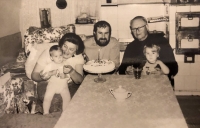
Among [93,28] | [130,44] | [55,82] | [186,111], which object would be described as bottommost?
[186,111]

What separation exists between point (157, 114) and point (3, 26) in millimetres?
2046

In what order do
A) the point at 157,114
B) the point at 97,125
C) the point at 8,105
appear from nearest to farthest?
the point at 97,125, the point at 157,114, the point at 8,105

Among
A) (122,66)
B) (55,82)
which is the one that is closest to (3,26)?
(55,82)

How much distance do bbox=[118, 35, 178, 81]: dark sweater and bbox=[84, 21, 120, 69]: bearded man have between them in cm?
17

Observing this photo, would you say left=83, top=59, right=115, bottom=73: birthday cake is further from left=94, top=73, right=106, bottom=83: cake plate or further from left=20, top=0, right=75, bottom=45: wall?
left=20, top=0, right=75, bottom=45: wall

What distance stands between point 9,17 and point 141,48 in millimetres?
1564

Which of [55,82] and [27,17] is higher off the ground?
[27,17]

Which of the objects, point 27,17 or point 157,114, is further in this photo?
point 27,17

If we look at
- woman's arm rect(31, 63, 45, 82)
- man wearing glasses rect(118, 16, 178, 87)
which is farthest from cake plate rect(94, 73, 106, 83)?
woman's arm rect(31, 63, 45, 82)

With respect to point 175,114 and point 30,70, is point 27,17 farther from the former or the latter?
point 175,114

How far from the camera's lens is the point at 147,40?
3.05 m

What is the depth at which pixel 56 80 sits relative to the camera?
120 inches

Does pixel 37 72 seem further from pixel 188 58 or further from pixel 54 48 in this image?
pixel 188 58

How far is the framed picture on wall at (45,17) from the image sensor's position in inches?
126
